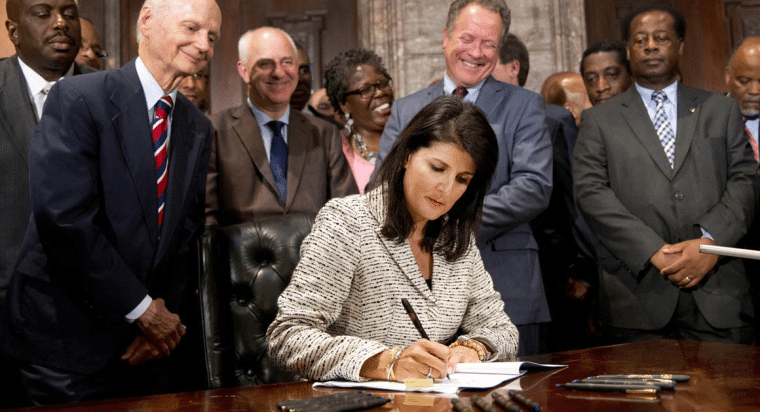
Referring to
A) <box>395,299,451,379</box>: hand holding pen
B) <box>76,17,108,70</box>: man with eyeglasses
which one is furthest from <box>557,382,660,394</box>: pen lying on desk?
<box>76,17,108,70</box>: man with eyeglasses

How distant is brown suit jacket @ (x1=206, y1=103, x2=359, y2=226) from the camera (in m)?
3.01

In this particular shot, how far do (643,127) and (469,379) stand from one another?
6.44ft

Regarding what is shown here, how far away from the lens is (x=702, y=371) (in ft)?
5.59

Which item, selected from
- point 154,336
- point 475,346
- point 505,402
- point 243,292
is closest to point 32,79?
point 154,336

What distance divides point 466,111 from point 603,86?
226cm

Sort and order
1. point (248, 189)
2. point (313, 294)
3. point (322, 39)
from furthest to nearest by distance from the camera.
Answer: point (322, 39) < point (248, 189) < point (313, 294)

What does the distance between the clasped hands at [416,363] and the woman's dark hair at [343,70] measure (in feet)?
7.34

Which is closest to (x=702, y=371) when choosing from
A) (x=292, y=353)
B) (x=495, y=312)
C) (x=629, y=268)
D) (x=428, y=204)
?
(x=495, y=312)

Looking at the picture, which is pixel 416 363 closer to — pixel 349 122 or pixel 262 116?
pixel 262 116

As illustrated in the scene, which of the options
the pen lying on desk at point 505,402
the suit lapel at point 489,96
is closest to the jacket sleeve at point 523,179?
the suit lapel at point 489,96

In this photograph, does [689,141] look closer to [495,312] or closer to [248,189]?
[495,312]

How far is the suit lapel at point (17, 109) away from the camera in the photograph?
263cm

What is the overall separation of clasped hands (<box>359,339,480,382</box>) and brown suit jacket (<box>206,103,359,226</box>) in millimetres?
1380

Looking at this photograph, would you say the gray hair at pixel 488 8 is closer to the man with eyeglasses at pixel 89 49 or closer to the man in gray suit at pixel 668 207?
the man in gray suit at pixel 668 207
